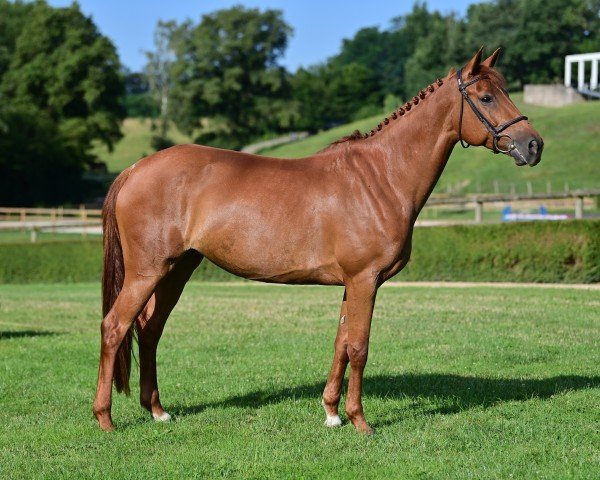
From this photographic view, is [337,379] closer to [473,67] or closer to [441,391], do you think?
[441,391]

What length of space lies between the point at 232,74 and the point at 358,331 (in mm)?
73122

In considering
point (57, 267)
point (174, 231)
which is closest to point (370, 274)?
point (174, 231)

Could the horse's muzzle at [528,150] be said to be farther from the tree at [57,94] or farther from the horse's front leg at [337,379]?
the tree at [57,94]

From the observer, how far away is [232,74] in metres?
77.2

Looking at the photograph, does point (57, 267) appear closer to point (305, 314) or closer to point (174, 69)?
point (305, 314)

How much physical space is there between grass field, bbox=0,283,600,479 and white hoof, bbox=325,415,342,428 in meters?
0.06

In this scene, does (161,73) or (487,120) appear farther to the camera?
(161,73)

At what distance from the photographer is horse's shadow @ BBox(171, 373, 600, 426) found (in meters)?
7.27

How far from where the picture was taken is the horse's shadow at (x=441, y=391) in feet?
23.9

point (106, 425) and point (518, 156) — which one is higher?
point (518, 156)

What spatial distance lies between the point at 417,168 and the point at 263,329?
650 centimetres

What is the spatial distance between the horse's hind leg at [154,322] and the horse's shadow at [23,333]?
5.74 meters

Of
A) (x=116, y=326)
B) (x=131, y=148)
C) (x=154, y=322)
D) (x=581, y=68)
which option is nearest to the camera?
(x=116, y=326)

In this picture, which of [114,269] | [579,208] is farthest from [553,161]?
[114,269]
